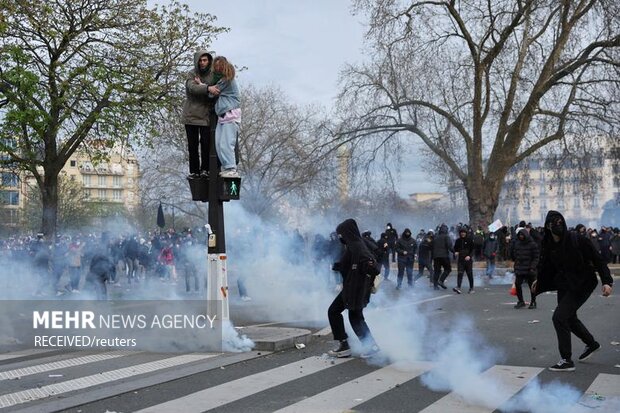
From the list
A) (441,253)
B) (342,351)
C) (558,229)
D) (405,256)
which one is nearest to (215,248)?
(342,351)

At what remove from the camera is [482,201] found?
3141 centimetres

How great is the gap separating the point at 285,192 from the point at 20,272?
82.7ft

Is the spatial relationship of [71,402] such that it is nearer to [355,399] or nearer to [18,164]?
[355,399]

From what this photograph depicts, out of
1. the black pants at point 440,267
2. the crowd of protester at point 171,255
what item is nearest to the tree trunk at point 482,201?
the crowd of protester at point 171,255

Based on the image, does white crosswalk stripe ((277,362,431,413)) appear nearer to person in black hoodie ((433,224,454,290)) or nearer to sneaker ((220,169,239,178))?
sneaker ((220,169,239,178))

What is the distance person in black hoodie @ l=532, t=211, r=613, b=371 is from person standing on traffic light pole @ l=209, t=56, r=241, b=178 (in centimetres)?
407

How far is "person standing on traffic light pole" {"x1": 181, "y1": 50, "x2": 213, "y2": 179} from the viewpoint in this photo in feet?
31.3

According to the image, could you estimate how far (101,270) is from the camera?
54.8 ft

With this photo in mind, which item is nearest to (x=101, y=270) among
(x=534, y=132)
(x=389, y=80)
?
(x=389, y=80)

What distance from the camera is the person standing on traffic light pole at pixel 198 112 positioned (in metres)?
9.54

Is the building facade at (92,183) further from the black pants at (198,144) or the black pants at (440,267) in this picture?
the black pants at (198,144)

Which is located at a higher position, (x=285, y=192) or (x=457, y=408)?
(x=285, y=192)

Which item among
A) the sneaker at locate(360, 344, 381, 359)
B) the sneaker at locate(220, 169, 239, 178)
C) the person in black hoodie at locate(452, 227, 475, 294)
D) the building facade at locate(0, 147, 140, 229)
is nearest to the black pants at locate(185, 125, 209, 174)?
the sneaker at locate(220, 169, 239, 178)

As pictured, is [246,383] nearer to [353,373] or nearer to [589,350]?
[353,373]
